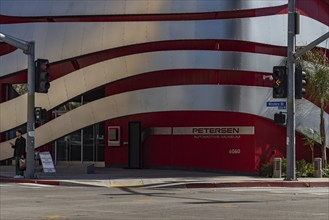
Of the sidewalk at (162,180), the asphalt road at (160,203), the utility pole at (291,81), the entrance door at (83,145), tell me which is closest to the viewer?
the asphalt road at (160,203)

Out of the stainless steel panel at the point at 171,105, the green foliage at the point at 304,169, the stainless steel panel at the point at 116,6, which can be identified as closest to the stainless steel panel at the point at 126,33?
the stainless steel panel at the point at 116,6

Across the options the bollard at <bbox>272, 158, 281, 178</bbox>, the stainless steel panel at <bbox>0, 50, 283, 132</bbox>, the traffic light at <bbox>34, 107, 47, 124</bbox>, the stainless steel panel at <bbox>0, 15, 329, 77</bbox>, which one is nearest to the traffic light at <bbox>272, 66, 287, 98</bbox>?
the bollard at <bbox>272, 158, 281, 178</bbox>

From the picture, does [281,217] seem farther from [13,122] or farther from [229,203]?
[13,122]

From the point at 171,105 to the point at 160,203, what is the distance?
581 inches

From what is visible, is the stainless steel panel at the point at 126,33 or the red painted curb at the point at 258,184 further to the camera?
the stainless steel panel at the point at 126,33

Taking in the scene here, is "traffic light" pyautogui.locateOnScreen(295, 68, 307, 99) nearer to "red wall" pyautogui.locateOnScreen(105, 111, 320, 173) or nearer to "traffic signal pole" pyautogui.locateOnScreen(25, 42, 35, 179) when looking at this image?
"red wall" pyautogui.locateOnScreen(105, 111, 320, 173)

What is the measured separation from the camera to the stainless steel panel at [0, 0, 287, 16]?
1304 inches

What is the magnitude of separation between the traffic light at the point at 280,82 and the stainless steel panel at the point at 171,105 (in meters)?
4.29

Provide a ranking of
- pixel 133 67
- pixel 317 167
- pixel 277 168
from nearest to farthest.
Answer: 1. pixel 277 168
2. pixel 317 167
3. pixel 133 67

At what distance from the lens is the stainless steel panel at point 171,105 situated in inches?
1286

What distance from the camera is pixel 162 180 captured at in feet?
93.9

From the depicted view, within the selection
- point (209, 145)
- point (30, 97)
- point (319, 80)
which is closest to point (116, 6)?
point (209, 145)

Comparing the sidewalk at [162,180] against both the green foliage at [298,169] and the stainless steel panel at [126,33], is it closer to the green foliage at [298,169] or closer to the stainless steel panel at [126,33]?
the green foliage at [298,169]

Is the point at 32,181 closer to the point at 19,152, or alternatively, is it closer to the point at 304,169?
the point at 19,152
